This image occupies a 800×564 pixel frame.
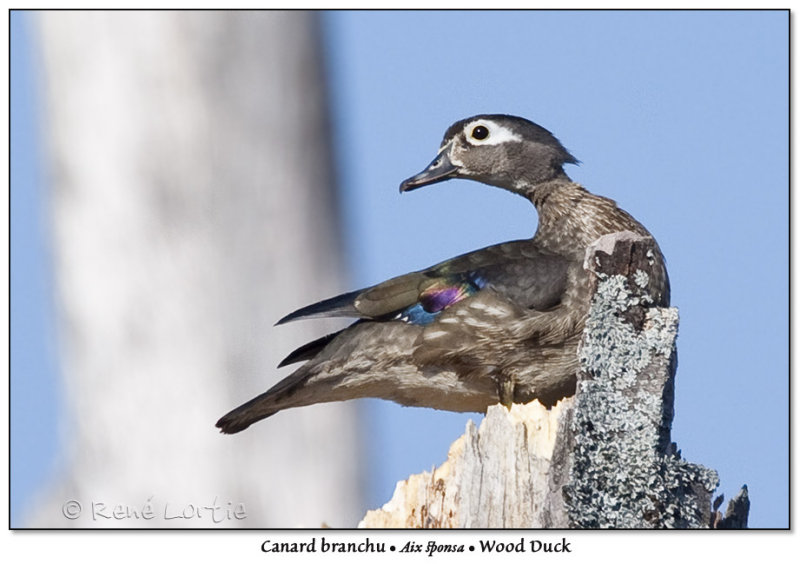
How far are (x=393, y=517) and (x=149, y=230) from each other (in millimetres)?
1320

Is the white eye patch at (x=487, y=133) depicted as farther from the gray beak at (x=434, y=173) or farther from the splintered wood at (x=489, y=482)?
the splintered wood at (x=489, y=482)

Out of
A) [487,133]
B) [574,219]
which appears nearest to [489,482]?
[574,219]

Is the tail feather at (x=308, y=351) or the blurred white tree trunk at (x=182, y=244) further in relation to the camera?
the tail feather at (x=308, y=351)

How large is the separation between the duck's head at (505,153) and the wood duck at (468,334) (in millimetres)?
377

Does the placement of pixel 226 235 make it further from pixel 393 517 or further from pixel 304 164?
pixel 393 517

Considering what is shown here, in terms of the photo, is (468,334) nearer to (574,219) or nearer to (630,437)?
(574,219)

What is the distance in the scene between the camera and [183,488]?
394 centimetres

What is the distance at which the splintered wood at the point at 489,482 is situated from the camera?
10.1 feet

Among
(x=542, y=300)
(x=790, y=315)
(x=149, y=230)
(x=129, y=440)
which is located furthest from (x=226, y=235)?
(x=790, y=315)

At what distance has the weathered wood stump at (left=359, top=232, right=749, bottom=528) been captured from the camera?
121 inches

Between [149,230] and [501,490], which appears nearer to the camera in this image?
[501,490]

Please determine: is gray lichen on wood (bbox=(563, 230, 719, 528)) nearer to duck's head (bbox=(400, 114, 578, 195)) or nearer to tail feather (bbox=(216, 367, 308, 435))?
tail feather (bbox=(216, 367, 308, 435))

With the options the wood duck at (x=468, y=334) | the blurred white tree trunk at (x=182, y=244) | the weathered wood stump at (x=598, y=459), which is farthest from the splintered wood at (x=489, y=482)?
the wood duck at (x=468, y=334)

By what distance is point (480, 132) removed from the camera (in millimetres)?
5254
